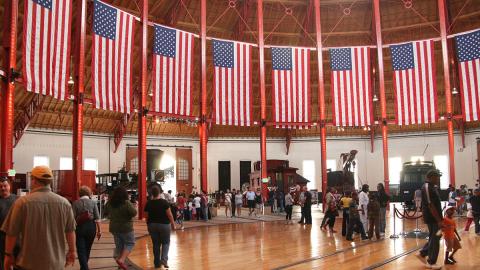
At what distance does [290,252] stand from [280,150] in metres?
28.9

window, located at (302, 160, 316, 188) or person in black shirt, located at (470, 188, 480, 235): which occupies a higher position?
window, located at (302, 160, 316, 188)

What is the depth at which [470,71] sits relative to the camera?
76.5ft

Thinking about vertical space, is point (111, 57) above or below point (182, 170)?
above

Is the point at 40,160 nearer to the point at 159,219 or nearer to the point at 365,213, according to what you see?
the point at 365,213

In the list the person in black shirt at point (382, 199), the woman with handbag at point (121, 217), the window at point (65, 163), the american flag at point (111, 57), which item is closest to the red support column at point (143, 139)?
the american flag at point (111, 57)

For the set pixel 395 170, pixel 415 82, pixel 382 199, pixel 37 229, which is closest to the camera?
pixel 37 229

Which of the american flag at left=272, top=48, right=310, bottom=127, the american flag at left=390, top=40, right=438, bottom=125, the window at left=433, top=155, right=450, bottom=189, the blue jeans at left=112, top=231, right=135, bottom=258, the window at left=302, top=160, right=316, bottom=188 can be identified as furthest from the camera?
the window at left=302, top=160, right=316, bottom=188

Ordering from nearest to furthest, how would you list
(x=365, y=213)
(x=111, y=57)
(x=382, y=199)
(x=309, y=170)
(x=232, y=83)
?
1. (x=382, y=199)
2. (x=365, y=213)
3. (x=111, y=57)
4. (x=232, y=83)
5. (x=309, y=170)

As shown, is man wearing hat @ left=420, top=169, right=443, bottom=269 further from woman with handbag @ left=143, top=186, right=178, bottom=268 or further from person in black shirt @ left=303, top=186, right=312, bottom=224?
person in black shirt @ left=303, top=186, right=312, bottom=224

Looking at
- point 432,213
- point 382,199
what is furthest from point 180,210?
point 432,213

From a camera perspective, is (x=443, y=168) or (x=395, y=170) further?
(x=395, y=170)

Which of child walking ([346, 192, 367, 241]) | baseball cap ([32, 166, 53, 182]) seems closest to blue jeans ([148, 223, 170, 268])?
baseball cap ([32, 166, 53, 182])

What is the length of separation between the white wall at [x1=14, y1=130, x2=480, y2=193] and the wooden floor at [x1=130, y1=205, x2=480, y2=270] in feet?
67.5

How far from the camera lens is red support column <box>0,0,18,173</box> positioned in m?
13.4
